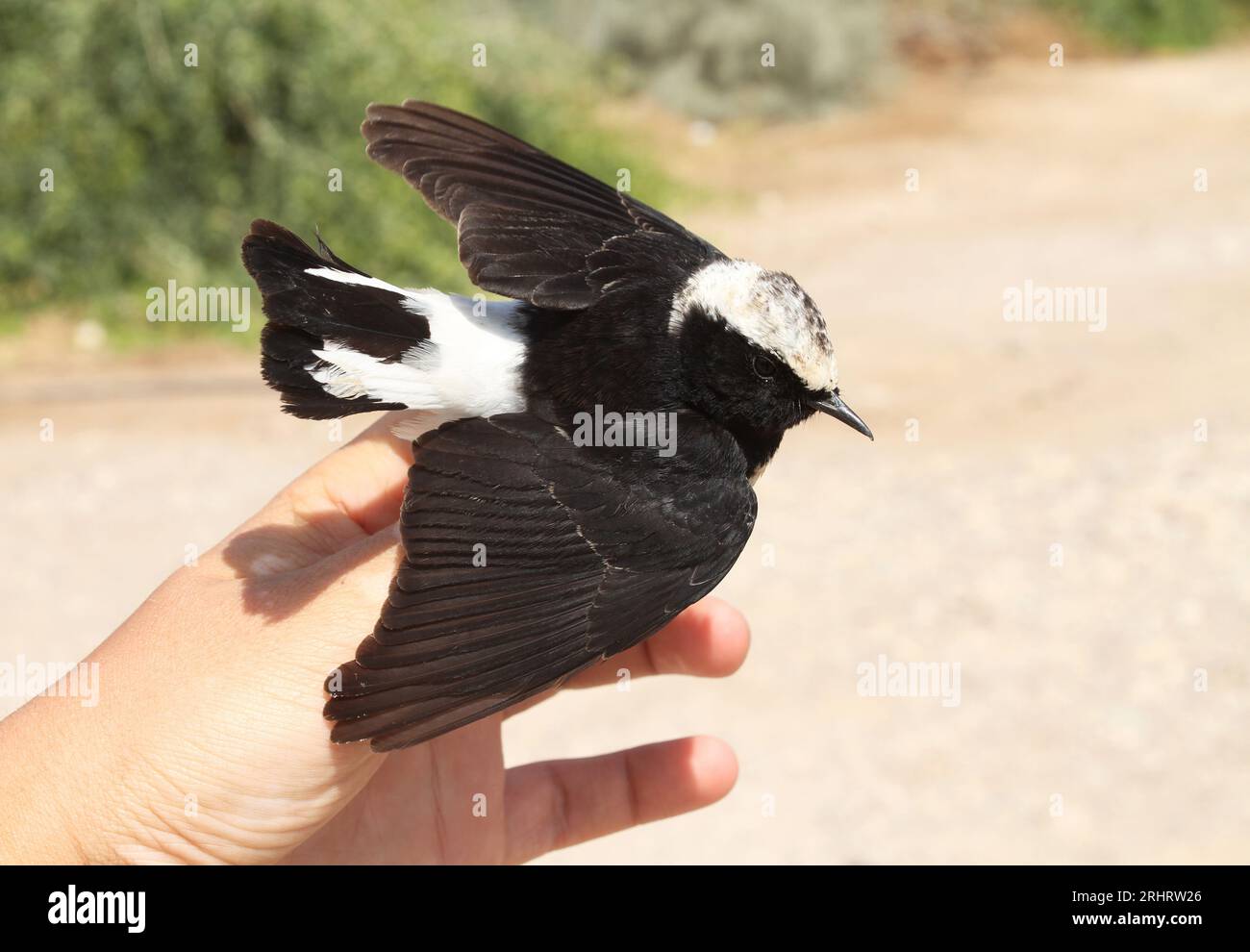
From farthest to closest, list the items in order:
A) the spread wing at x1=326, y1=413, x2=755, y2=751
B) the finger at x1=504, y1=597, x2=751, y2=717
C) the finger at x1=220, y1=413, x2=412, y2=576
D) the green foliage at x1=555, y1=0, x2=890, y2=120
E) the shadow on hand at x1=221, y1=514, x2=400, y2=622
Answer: the green foliage at x1=555, y1=0, x2=890, y2=120 → the finger at x1=504, y1=597, x2=751, y2=717 → the finger at x1=220, y1=413, x2=412, y2=576 → the shadow on hand at x1=221, y1=514, x2=400, y2=622 → the spread wing at x1=326, y1=413, x2=755, y2=751

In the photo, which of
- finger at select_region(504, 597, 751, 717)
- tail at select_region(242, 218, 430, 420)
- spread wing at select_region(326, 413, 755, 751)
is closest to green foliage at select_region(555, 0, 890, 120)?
finger at select_region(504, 597, 751, 717)

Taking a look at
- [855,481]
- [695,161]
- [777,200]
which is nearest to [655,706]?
[855,481]

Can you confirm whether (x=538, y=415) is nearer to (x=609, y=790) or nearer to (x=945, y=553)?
(x=609, y=790)

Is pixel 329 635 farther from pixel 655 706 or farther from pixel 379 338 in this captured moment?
pixel 655 706

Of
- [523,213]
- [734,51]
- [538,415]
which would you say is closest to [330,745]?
[538,415]

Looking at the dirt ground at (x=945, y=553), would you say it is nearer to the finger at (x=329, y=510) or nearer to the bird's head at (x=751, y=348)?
the finger at (x=329, y=510)

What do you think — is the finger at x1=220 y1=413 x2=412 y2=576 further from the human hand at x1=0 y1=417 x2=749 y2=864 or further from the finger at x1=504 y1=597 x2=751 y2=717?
the finger at x1=504 y1=597 x2=751 y2=717

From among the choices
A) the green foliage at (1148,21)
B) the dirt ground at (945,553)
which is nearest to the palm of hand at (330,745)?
the dirt ground at (945,553)
